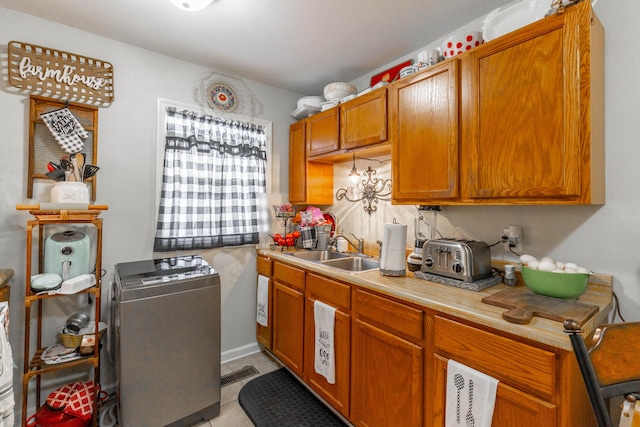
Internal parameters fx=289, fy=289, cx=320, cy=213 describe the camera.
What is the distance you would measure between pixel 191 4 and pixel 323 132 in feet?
4.13

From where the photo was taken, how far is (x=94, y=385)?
1731 mm

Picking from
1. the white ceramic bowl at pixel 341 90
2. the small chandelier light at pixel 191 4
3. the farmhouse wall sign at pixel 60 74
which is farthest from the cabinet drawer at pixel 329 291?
the farmhouse wall sign at pixel 60 74

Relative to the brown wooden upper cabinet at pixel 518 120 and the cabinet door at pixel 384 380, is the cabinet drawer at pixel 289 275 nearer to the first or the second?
the cabinet door at pixel 384 380

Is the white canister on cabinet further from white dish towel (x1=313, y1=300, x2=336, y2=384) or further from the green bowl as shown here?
the green bowl

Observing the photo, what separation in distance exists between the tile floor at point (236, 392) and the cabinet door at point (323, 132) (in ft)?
6.23

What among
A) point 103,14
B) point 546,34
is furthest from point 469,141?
point 103,14

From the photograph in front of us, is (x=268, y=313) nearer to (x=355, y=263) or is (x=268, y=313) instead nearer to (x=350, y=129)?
(x=355, y=263)

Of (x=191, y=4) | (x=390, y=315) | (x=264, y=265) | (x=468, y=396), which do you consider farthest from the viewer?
(x=264, y=265)

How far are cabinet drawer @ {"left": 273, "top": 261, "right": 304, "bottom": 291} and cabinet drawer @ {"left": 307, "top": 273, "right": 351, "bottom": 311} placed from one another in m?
0.09

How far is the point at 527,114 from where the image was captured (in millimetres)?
1330

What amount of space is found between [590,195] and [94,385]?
2770 mm

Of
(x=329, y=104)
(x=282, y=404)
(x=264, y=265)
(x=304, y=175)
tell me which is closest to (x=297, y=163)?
(x=304, y=175)

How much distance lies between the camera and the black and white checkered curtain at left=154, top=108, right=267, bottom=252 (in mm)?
2281

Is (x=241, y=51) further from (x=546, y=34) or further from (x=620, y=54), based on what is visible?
(x=620, y=54)
